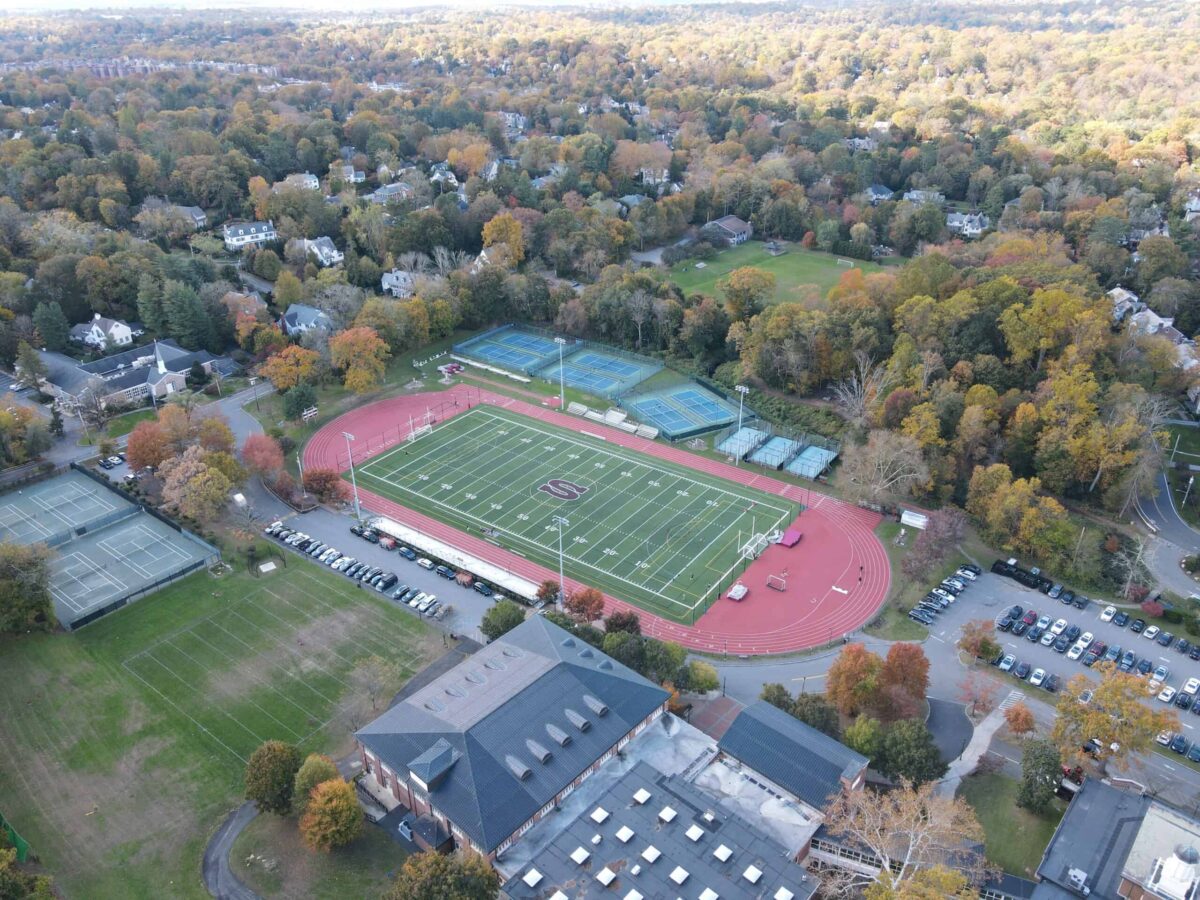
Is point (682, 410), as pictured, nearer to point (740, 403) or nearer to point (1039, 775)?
point (740, 403)

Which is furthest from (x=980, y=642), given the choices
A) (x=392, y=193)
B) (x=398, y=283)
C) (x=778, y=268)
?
(x=392, y=193)

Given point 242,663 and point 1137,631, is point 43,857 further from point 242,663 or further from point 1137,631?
point 1137,631

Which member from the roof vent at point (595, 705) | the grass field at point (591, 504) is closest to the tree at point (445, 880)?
the roof vent at point (595, 705)

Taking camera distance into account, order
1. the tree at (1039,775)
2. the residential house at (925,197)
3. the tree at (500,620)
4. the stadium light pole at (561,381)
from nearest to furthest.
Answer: the tree at (1039,775), the tree at (500,620), the stadium light pole at (561,381), the residential house at (925,197)

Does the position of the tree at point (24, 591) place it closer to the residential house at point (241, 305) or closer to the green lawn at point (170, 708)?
the green lawn at point (170, 708)

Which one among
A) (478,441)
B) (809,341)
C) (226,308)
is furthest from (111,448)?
(809,341)
